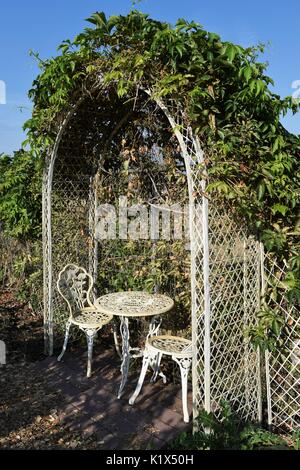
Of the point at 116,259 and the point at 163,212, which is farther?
the point at 116,259

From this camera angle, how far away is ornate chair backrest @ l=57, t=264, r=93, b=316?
12.8ft

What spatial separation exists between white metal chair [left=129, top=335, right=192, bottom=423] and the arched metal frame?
191 mm

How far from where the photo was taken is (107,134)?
Answer: 4.08 metres

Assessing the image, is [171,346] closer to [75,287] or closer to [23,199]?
[75,287]

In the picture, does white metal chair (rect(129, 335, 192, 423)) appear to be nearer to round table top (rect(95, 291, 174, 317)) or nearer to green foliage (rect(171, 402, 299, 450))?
round table top (rect(95, 291, 174, 317))

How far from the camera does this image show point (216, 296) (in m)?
2.52

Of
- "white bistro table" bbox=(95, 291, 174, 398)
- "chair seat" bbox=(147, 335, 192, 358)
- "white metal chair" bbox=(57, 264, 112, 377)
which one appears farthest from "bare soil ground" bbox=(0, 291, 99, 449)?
"chair seat" bbox=(147, 335, 192, 358)

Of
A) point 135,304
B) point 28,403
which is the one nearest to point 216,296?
point 135,304

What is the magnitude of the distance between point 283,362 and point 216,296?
66 centimetres

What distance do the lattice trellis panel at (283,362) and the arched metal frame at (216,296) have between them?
86 millimetres

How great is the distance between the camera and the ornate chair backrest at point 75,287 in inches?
154
